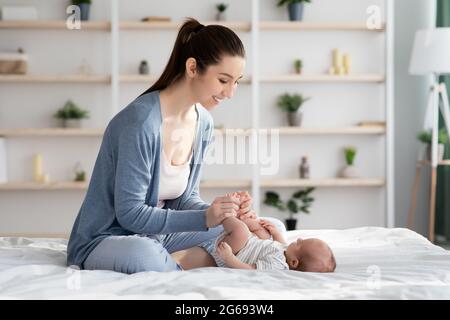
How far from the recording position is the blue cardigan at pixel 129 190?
2104mm

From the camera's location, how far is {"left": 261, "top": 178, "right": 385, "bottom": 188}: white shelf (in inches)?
192

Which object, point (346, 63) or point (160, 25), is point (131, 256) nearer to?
point (160, 25)

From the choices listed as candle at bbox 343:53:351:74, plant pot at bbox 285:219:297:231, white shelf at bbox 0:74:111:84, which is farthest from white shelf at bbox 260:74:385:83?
white shelf at bbox 0:74:111:84

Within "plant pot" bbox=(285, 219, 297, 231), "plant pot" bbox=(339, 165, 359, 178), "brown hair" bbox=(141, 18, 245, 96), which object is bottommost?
"plant pot" bbox=(285, 219, 297, 231)

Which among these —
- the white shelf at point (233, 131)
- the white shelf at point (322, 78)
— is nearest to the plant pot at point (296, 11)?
the white shelf at point (322, 78)

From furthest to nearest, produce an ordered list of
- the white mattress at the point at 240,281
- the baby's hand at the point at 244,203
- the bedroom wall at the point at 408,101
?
the bedroom wall at the point at 408,101, the baby's hand at the point at 244,203, the white mattress at the point at 240,281

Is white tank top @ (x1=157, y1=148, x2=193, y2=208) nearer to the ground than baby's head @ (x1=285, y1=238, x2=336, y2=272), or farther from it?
farther from it

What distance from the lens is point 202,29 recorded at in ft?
7.30

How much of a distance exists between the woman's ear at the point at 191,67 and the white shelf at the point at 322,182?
2719 mm

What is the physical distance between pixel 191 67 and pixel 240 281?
2.29 feet

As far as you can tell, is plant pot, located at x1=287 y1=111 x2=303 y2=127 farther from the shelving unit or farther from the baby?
the baby

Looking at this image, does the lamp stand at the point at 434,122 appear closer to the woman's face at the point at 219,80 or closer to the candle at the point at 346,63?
the candle at the point at 346,63

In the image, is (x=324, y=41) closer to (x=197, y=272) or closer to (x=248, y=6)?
(x=248, y=6)

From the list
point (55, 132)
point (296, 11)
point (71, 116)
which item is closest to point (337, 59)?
point (296, 11)
